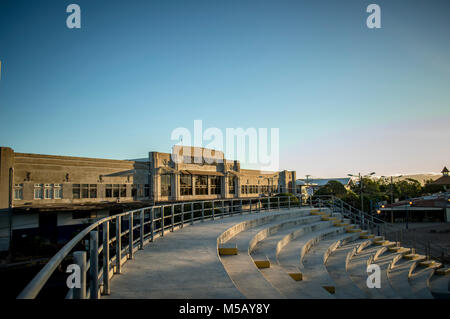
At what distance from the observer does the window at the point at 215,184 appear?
45594mm

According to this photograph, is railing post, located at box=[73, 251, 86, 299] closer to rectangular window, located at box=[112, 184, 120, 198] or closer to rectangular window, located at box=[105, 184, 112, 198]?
rectangular window, located at box=[105, 184, 112, 198]

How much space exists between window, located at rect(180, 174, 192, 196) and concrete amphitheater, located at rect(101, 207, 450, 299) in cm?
2579

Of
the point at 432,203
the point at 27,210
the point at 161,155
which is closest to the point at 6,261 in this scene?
the point at 27,210

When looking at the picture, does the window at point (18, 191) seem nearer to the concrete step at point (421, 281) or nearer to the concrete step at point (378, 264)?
the concrete step at point (378, 264)

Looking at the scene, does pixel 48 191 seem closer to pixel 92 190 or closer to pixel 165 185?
pixel 92 190

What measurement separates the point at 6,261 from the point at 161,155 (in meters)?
19.3

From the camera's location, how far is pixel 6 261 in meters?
23.8

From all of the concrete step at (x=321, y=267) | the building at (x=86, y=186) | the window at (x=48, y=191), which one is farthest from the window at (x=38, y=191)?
the concrete step at (x=321, y=267)

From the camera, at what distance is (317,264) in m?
9.02

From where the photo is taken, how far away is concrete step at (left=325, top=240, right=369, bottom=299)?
7835 millimetres

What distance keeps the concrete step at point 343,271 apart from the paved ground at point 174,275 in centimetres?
378

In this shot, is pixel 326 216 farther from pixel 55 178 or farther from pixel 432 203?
pixel 432 203

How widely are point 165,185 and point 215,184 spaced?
9484 mm

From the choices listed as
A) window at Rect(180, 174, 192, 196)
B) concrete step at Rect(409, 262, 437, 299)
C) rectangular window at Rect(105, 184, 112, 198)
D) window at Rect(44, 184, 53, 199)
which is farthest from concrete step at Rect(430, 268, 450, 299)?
window at Rect(180, 174, 192, 196)
